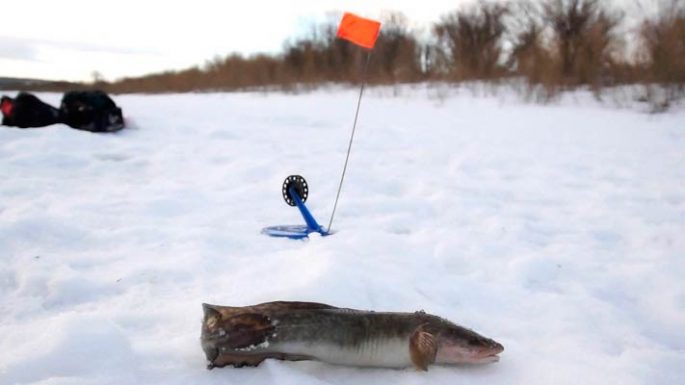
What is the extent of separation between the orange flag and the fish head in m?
2.38

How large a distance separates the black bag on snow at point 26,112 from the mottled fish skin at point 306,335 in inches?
237

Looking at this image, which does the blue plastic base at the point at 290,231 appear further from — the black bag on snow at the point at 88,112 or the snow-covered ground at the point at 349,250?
the black bag on snow at the point at 88,112

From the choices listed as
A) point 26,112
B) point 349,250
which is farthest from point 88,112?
point 349,250

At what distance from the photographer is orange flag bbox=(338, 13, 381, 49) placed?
150 inches

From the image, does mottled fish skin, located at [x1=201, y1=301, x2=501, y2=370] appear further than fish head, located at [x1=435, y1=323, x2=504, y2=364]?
No

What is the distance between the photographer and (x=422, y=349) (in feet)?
6.02

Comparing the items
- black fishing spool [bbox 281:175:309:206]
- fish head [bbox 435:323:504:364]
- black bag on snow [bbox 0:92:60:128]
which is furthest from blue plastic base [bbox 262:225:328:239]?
black bag on snow [bbox 0:92:60:128]

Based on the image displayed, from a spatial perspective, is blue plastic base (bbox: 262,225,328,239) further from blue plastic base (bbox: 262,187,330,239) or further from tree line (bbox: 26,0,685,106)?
tree line (bbox: 26,0,685,106)

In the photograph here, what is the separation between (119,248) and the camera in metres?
3.17

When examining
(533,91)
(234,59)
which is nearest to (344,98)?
(533,91)

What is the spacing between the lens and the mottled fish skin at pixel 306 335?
1.79 metres

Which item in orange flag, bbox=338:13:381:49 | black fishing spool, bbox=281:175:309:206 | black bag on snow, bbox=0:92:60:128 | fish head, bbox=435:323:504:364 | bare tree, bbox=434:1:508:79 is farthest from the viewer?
bare tree, bbox=434:1:508:79

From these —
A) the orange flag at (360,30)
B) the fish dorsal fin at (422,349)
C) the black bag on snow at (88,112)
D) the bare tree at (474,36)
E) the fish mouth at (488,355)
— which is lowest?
the fish mouth at (488,355)

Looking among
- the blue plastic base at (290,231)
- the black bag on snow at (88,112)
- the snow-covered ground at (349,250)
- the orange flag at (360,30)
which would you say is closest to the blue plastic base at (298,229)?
the blue plastic base at (290,231)
